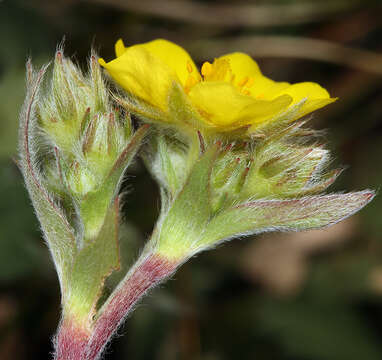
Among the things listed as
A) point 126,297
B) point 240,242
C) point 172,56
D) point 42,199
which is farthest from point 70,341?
point 240,242

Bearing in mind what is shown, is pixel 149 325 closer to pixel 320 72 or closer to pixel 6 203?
pixel 6 203

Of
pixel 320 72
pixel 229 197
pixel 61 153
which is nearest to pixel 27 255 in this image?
pixel 61 153

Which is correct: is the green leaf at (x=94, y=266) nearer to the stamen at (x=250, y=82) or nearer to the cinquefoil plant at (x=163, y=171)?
the cinquefoil plant at (x=163, y=171)

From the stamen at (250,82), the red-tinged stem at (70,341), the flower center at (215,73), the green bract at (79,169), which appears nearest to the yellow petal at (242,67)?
the stamen at (250,82)

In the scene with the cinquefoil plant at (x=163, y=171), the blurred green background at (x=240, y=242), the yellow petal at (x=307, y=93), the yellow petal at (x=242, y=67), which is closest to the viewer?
the cinquefoil plant at (x=163, y=171)

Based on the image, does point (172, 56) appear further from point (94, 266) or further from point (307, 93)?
point (94, 266)

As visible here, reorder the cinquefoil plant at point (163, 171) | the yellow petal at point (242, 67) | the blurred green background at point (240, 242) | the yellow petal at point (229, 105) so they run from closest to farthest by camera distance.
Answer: the yellow petal at point (229, 105) → the cinquefoil plant at point (163, 171) → the yellow petal at point (242, 67) → the blurred green background at point (240, 242)
